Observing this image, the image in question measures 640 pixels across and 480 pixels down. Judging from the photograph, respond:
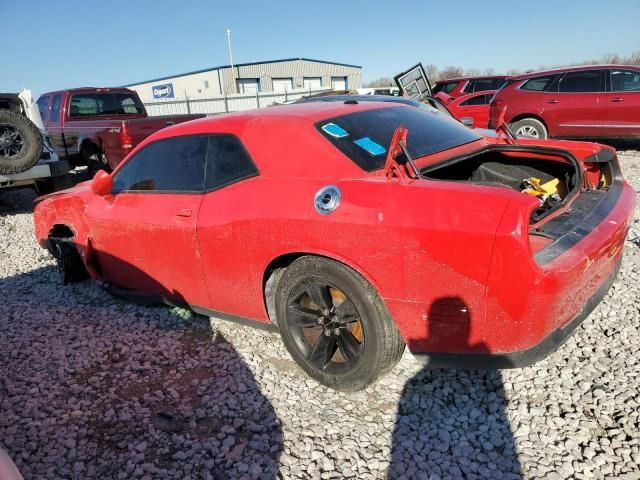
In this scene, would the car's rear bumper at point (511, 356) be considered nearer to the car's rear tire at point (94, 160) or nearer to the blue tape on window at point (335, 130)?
the blue tape on window at point (335, 130)

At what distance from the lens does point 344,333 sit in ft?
8.35

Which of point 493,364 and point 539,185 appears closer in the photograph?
point 493,364

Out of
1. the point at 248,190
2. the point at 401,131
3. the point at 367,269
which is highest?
the point at 401,131

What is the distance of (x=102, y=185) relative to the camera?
365 cm

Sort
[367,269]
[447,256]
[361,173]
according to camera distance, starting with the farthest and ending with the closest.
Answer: [361,173]
[367,269]
[447,256]

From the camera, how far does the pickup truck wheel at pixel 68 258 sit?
→ 441cm

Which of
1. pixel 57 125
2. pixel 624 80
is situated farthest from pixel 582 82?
pixel 57 125

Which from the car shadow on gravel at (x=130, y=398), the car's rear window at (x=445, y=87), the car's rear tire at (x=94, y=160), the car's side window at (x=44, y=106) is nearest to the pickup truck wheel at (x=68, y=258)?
the car shadow on gravel at (x=130, y=398)

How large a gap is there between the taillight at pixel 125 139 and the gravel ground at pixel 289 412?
4.82 meters

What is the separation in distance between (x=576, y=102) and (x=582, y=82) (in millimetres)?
408

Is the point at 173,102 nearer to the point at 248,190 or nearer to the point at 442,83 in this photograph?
the point at 442,83

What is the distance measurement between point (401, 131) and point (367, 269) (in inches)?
28.9

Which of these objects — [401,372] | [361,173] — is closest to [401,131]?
[361,173]

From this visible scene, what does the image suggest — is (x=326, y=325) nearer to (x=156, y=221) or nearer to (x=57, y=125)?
(x=156, y=221)
